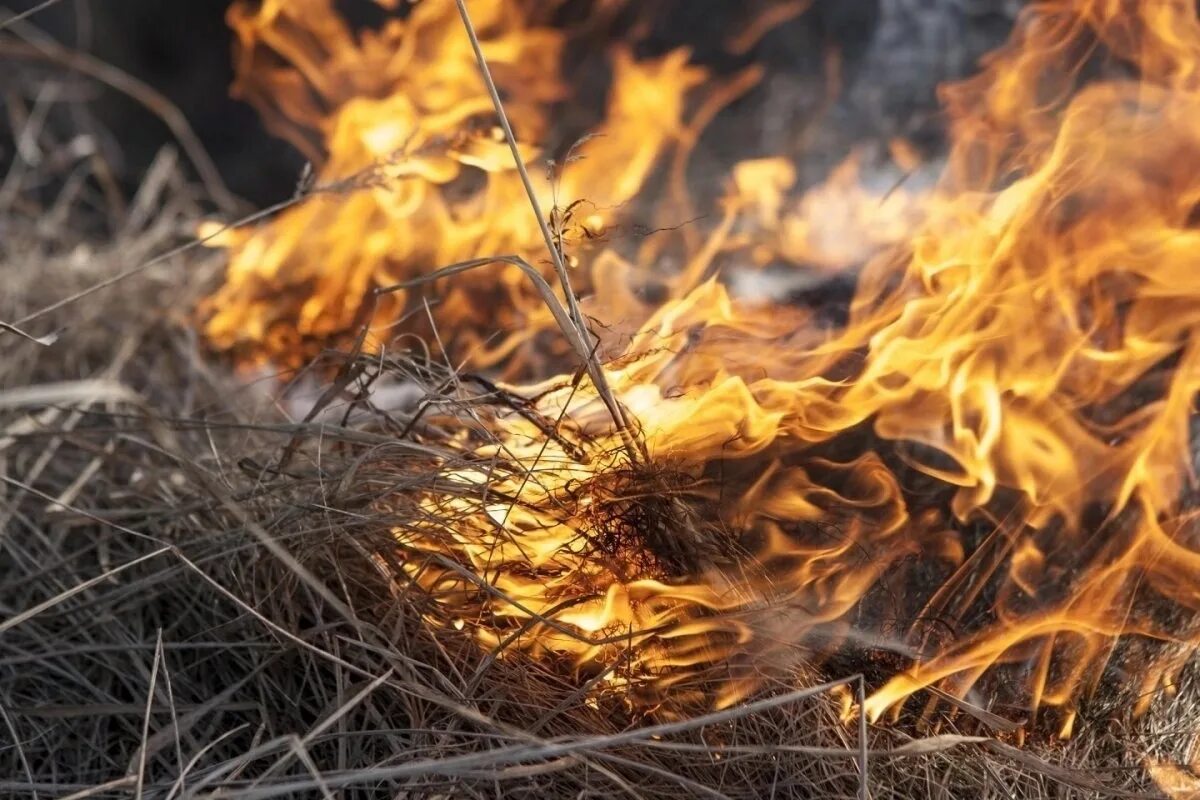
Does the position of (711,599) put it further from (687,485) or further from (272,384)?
(272,384)

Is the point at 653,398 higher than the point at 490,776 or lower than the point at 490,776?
higher

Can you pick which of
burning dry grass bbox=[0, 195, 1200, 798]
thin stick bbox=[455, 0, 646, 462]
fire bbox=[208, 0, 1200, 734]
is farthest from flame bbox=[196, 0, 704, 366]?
thin stick bbox=[455, 0, 646, 462]

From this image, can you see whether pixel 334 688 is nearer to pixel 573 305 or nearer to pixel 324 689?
pixel 324 689

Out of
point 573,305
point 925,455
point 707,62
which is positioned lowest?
point 925,455

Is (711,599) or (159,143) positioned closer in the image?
(711,599)

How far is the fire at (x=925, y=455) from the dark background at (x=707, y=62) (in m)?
1.28

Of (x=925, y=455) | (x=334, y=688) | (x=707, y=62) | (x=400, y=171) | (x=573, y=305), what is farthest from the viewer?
(x=707, y=62)

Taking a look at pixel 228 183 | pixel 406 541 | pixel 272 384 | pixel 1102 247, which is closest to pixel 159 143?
pixel 228 183

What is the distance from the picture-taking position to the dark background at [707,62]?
3332 millimetres

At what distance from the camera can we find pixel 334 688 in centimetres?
148

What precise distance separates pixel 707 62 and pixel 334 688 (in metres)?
3.01

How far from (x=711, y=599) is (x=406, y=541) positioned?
0.42 m

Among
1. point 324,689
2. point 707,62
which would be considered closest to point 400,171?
point 324,689

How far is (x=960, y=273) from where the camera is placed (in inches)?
63.9
